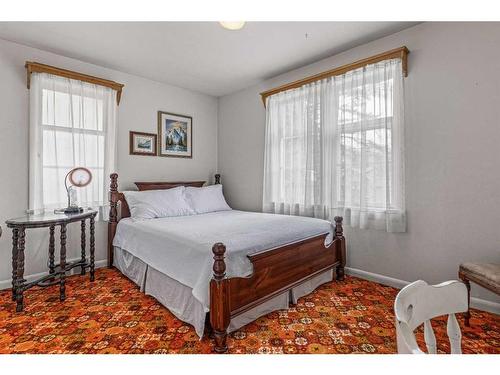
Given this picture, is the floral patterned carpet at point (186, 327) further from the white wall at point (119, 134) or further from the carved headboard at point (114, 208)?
the carved headboard at point (114, 208)

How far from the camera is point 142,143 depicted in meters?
3.74

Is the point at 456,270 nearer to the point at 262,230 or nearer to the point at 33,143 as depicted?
the point at 262,230

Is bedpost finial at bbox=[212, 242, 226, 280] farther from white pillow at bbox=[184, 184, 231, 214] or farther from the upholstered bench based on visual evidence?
white pillow at bbox=[184, 184, 231, 214]

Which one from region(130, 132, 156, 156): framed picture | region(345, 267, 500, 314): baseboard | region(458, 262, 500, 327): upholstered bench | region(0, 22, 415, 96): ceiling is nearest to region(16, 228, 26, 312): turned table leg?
Result: region(130, 132, 156, 156): framed picture

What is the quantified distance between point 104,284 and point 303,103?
3.13 m

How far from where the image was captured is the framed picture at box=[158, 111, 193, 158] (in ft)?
12.9

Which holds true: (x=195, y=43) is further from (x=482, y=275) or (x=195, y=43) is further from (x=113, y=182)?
(x=482, y=275)

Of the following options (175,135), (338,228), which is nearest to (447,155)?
(338,228)

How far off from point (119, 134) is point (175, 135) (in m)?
0.82

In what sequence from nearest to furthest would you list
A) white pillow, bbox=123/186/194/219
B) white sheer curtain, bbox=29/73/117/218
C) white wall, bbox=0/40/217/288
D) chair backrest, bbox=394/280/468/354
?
1. chair backrest, bbox=394/280/468/354
2. white wall, bbox=0/40/217/288
3. white sheer curtain, bbox=29/73/117/218
4. white pillow, bbox=123/186/194/219

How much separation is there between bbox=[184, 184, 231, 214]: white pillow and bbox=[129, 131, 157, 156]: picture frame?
772 millimetres

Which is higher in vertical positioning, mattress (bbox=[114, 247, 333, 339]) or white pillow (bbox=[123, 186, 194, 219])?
white pillow (bbox=[123, 186, 194, 219])

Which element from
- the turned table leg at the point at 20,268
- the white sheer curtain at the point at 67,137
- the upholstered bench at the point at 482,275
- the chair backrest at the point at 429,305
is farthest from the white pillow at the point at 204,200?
A: the chair backrest at the point at 429,305
